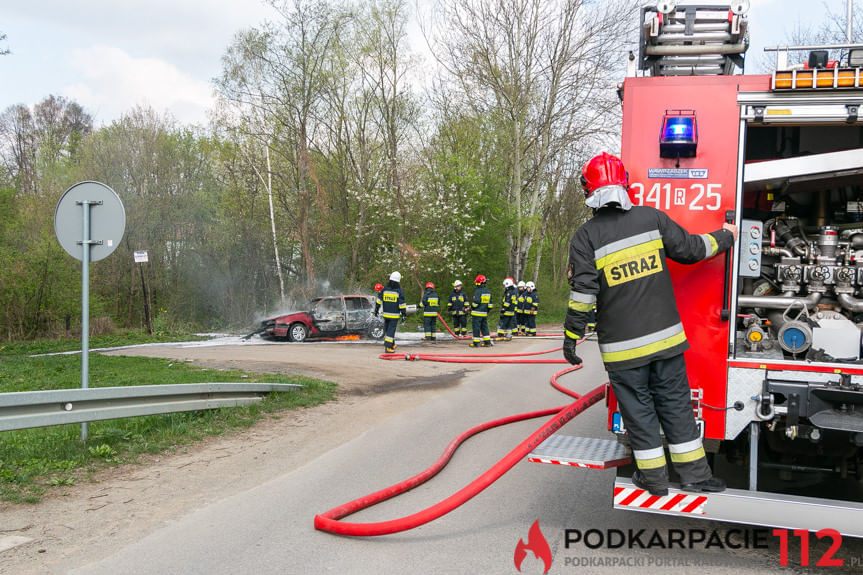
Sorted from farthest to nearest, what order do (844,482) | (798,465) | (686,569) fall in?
(844,482), (798,465), (686,569)

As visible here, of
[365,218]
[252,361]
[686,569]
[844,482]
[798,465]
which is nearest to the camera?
[686,569]

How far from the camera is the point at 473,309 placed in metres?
18.4

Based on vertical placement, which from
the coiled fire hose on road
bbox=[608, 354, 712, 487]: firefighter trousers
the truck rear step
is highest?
bbox=[608, 354, 712, 487]: firefighter trousers

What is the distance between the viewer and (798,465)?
457cm

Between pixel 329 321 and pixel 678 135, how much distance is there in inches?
667

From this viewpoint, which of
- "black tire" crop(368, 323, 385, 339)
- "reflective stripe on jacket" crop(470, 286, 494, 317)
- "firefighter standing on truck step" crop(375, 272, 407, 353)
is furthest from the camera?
"black tire" crop(368, 323, 385, 339)

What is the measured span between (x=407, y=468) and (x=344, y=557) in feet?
6.59

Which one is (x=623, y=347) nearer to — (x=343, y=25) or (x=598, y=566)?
(x=598, y=566)

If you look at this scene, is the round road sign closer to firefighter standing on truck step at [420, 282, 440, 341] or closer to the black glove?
the black glove

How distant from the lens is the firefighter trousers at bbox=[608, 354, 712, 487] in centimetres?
401

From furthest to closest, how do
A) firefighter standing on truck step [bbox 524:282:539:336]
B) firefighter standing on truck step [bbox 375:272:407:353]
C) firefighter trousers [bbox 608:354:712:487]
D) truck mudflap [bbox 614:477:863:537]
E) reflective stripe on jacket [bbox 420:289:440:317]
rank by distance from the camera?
firefighter standing on truck step [bbox 524:282:539:336] → reflective stripe on jacket [bbox 420:289:440:317] → firefighter standing on truck step [bbox 375:272:407:353] → firefighter trousers [bbox 608:354:712:487] → truck mudflap [bbox 614:477:863:537]

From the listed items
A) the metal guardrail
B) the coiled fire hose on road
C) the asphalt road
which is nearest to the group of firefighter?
the metal guardrail

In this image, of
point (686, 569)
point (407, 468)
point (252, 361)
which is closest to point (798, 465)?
point (686, 569)

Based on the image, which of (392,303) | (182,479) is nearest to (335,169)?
(392,303)
